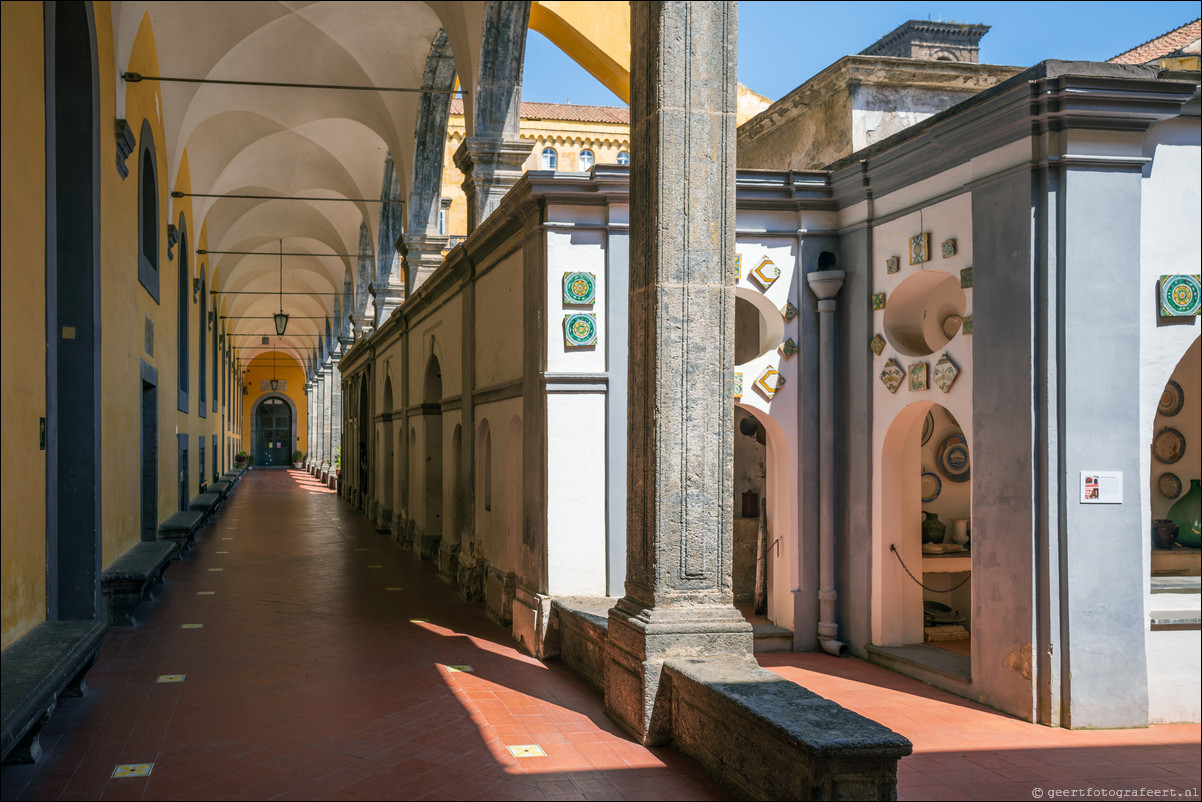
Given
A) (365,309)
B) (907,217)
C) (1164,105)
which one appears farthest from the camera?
(365,309)

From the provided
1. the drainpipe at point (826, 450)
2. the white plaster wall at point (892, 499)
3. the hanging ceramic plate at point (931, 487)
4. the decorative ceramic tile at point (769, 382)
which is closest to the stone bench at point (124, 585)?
the decorative ceramic tile at point (769, 382)

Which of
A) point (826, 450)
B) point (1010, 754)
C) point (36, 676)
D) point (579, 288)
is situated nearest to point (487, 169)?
point (579, 288)

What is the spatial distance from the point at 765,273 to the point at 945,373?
2.10 metres

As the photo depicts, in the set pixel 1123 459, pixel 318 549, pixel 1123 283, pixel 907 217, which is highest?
pixel 907 217

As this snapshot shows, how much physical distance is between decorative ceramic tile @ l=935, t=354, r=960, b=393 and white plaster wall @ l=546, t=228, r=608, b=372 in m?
2.67

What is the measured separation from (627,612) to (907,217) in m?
4.36

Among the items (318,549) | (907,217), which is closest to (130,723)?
(907,217)

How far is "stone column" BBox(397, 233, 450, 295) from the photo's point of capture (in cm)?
1641

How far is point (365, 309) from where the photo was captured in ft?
87.4

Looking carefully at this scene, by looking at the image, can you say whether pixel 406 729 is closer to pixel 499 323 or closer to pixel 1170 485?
pixel 499 323

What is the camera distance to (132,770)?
506 cm

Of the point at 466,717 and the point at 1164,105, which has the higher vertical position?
the point at 1164,105

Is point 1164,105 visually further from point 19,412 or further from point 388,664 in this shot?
point 19,412

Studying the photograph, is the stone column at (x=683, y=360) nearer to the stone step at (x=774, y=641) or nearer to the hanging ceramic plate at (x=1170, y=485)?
the stone step at (x=774, y=641)
